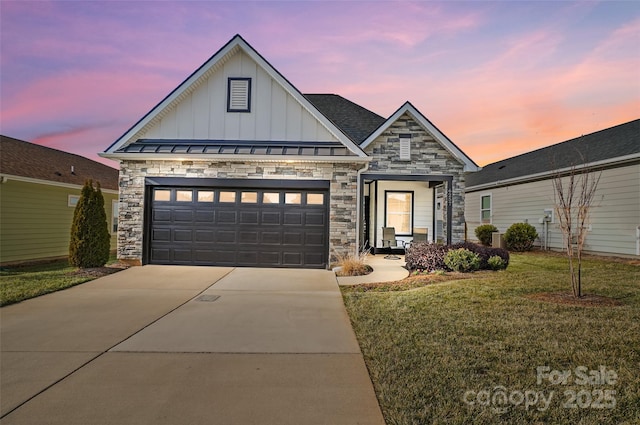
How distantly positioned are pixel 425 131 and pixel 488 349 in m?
10.2

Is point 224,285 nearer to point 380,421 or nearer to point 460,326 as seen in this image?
point 460,326

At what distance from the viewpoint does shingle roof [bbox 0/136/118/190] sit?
38.2ft

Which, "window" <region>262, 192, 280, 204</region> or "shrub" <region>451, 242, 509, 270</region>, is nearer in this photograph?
"shrub" <region>451, 242, 509, 270</region>

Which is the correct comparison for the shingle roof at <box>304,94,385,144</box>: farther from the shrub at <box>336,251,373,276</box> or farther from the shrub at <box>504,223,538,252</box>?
the shrub at <box>504,223,538,252</box>

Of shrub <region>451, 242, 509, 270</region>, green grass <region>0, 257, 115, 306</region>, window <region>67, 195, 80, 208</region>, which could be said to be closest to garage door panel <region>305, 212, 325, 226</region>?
shrub <region>451, 242, 509, 270</region>

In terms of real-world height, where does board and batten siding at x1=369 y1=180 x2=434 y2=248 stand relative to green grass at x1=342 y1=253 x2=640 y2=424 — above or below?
above

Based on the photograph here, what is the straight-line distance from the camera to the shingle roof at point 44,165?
38.2 ft

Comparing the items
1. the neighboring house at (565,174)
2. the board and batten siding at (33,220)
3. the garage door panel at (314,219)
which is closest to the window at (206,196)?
the garage door panel at (314,219)

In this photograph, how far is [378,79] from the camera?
15711 millimetres

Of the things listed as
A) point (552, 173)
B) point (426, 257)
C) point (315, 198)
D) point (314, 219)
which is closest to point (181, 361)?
point (314, 219)

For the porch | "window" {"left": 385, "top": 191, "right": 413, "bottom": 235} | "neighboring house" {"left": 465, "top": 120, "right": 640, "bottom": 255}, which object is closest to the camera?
"neighboring house" {"left": 465, "top": 120, "right": 640, "bottom": 255}

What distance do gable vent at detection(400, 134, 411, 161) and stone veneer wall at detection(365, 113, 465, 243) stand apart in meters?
0.12

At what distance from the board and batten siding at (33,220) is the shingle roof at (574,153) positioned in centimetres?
1771

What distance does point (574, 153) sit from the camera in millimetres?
15602
